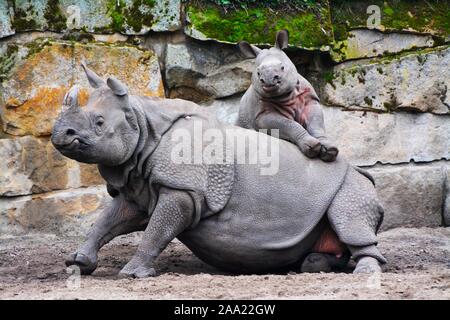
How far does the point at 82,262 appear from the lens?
7.31 metres

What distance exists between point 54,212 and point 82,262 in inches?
66.4

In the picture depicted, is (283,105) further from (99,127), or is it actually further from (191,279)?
(191,279)

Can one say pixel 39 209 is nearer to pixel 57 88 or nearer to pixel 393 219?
pixel 57 88

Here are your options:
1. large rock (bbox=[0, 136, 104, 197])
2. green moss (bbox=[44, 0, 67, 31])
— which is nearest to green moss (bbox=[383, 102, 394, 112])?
large rock (bbox=[0, 136, 104, 197])

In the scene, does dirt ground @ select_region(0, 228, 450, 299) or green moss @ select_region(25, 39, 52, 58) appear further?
green moss @ select_region(25, 39, 52, 58)

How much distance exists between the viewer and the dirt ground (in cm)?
614

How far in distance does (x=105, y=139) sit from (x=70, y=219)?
6.90 feet

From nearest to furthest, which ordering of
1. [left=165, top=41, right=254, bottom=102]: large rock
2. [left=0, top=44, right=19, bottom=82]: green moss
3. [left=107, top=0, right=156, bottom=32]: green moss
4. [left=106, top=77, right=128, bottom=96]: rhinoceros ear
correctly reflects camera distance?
1. [left=106, top=77, right=128, bottom=96]: rhinoceros ear
2. [left=0, top=44, right=19, bottom=82]: green moss
3. [left=107, top=0, right=156, bottom=32]: green moss
4. [left=165, top=41, right=254, bottom=102]: large rock

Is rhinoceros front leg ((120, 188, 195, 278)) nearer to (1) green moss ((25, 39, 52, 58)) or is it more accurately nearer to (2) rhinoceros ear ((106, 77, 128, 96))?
(2) rhinoceros ear ((106, 77, 128, 96))

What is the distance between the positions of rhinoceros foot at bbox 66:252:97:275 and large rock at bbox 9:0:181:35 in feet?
7.97

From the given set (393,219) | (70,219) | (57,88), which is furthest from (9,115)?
(393,219)

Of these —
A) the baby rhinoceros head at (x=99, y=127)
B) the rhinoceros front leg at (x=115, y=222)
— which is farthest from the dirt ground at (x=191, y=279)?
the baby rhinoceros head at (x=99, y=127)

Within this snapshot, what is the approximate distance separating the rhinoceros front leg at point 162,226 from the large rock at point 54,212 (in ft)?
6.14

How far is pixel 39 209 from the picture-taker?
8891mm
